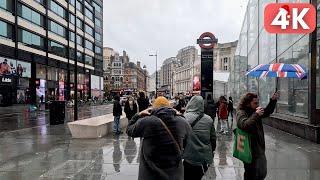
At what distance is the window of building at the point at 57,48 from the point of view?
68.9m

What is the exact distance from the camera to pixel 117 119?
58.6 ft

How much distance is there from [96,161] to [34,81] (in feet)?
177

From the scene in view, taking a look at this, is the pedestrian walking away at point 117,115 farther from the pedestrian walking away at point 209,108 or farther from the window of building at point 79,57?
the window of building at point 79,57

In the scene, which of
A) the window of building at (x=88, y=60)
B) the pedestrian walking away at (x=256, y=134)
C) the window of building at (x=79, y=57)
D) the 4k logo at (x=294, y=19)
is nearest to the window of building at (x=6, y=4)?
the window of building at (x=79, y=57)

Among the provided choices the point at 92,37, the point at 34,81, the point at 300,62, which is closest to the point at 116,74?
the point at 92,37

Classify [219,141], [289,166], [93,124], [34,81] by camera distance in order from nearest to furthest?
[289,166]
[219,141]
[93,124]
[34,81]

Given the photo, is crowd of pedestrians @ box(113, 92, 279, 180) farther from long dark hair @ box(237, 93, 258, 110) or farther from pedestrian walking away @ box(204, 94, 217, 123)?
pedestrian walking away @ box(204, 94, 217, 123)

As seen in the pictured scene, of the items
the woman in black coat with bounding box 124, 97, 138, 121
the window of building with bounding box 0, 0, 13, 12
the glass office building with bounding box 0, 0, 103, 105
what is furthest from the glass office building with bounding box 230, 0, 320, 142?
the window of building with bounding box 0, 0, 13, 12

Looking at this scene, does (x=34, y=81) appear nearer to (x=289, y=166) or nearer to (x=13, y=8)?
(x=13, y=8)

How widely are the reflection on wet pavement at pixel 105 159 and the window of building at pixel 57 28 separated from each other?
181 feet

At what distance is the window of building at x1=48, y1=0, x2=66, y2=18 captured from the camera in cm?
6900

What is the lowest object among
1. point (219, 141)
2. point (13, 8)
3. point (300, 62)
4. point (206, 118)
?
point (219, 141)

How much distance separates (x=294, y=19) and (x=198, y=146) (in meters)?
9.45

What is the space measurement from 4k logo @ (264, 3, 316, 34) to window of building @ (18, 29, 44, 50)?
1824 inches
